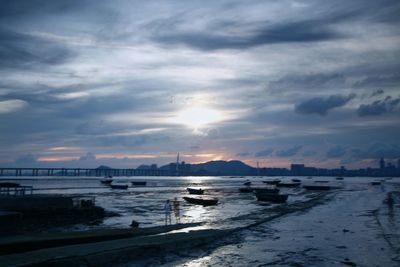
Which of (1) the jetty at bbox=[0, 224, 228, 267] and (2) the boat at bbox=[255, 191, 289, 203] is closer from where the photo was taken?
(1) the jetty at bbox=[0, 224, 228, 267]

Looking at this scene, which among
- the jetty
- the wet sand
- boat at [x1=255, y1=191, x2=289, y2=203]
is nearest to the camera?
the jetty

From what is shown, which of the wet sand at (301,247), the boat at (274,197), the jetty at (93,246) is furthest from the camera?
the boat at (274,197)

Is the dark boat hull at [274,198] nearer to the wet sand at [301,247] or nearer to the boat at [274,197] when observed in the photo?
the boat at [274,197]

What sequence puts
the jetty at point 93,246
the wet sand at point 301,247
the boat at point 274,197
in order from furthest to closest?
the boat at point 274,197 < the wet sand at point 301,247 < the jetty at point 93,246

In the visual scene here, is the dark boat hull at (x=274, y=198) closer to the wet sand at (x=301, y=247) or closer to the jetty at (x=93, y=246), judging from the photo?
the wet sand at (x=301, y=247)

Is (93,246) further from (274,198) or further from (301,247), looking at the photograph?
(274,198)

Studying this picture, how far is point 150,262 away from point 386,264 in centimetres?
1398

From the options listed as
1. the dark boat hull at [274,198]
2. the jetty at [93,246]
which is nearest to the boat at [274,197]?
the dark boat hull at [274,198]

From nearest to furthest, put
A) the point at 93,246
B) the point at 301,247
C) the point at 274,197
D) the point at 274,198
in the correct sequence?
the point at 93,246
the point at 301,247
the point at 274,198
the point at 274,197

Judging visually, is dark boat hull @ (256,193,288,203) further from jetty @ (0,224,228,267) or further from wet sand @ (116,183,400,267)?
jetty @ (0,224,228,267)

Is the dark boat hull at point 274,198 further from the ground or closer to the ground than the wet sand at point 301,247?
further from the ground

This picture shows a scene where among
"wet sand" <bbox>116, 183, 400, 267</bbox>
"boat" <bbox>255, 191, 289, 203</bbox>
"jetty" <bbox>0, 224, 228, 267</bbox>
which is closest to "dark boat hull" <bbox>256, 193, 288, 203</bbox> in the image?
"boat" <bbox>255, 191, 289, 203</bbox>

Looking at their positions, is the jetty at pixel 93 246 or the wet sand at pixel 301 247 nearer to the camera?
the jetty at pixel 93 246

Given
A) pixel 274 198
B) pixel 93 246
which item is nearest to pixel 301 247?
pixel 93 246
